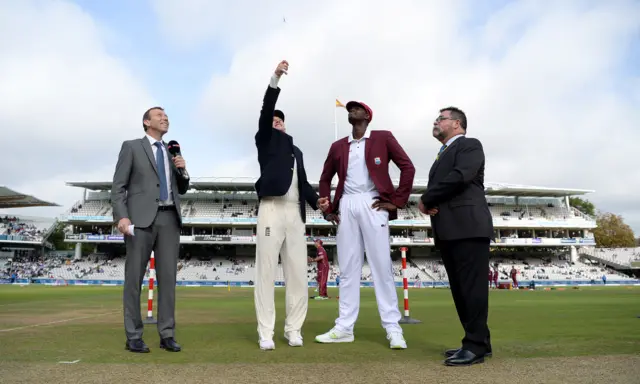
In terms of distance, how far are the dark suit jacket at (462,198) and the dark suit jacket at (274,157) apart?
133 cm

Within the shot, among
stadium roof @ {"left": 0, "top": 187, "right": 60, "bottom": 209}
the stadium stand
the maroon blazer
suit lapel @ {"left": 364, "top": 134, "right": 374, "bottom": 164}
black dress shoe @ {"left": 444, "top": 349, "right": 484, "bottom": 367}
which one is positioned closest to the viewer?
black dress shoe @ {"left": 444, "top": 349, "right": 484, "bottom": 367}

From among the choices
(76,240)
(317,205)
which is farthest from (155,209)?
(76,240)

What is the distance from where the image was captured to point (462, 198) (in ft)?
12.0

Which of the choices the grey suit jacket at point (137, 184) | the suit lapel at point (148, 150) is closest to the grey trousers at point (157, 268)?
the grey suit jacket at point (137, 184)

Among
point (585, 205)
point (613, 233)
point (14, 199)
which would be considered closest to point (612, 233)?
point (613, 233)

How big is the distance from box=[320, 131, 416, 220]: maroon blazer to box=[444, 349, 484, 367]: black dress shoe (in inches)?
61.6

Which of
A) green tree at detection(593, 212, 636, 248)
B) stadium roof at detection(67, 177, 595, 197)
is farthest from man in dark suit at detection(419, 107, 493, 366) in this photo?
green tree at detection(593, 212, 636, 248)

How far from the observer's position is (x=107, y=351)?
149 inches

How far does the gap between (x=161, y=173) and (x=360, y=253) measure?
199 centimetres

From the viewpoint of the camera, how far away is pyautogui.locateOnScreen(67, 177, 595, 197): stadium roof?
173 ft

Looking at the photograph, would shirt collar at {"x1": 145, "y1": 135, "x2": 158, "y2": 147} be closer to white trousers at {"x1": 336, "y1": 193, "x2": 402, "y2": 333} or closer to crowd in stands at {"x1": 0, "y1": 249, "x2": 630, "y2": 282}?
white trousers at {"x1": 336, "y1": 193, "x2": 402, "y2": 333}

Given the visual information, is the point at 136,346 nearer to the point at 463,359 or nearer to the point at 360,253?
the point at 360,253

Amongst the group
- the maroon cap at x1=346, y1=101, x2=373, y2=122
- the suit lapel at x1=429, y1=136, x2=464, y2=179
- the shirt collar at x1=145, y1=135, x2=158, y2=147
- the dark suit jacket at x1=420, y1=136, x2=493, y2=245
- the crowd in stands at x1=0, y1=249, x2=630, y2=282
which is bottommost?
the crowd in stands at x1=0, y1=249, x2=630, y2=282

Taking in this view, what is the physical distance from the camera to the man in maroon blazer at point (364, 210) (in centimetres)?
435
